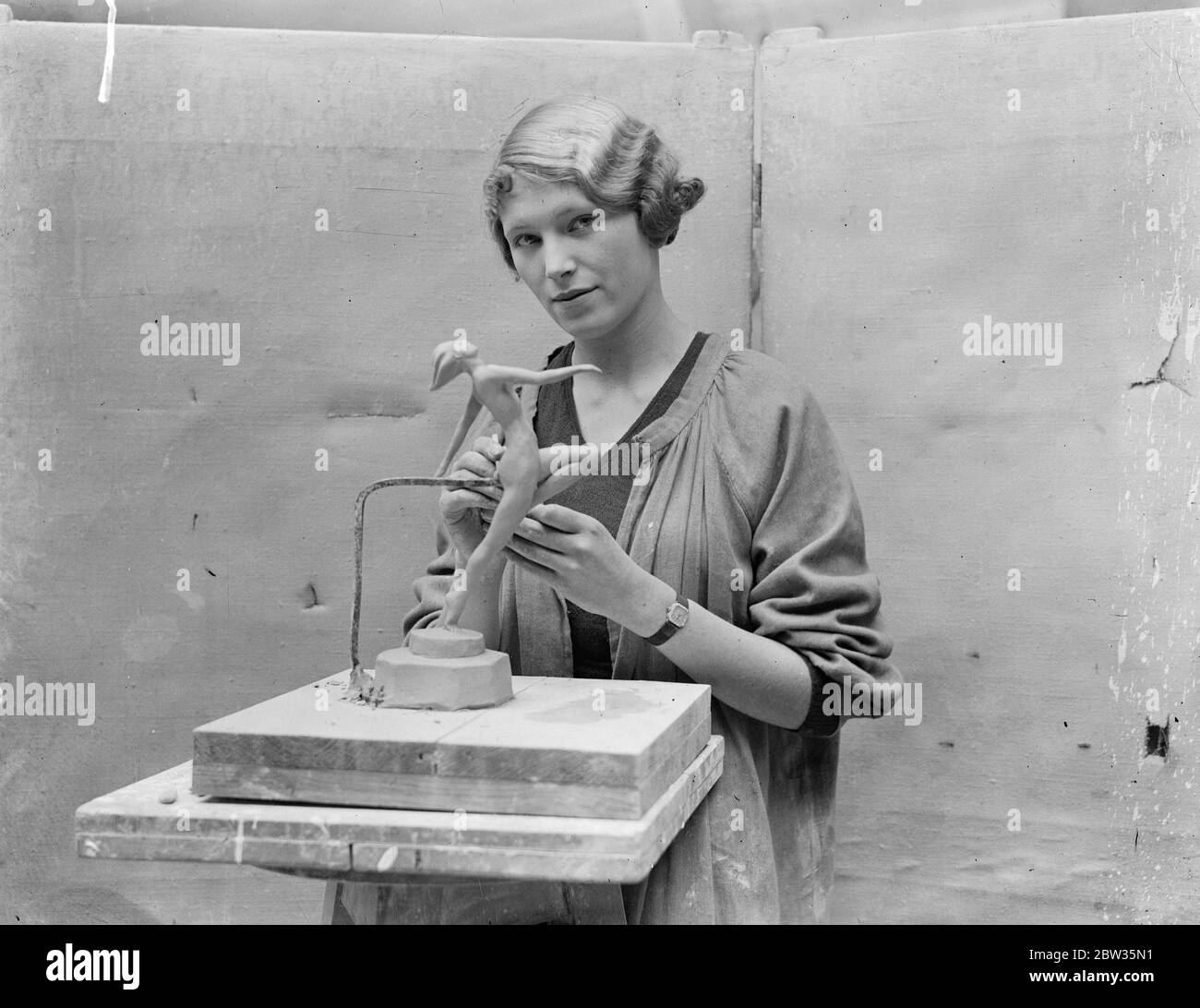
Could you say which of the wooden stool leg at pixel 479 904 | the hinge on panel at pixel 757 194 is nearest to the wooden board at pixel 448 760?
the wooden stool leg at pixel 479 904

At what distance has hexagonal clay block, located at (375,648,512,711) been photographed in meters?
1.81

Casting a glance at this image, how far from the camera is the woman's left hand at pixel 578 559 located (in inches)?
76.7

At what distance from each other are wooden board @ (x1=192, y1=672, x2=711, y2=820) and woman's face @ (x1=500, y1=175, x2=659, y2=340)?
752 millimetres

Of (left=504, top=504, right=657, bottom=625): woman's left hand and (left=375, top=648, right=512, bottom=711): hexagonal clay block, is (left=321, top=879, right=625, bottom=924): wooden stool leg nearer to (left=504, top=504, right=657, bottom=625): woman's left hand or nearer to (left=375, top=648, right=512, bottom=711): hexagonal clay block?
(left=375, top=648, right=512, bottom=711): hexagonal clay block

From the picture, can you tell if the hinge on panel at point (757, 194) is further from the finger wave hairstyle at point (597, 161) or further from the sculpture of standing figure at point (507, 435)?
the sculpture of standing figure at point (507, 435)

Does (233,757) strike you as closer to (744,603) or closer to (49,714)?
(744,603)

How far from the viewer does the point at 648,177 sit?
2.22 m

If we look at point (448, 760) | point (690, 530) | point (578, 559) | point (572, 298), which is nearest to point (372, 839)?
point (448, 760)

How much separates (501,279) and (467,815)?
5.59ft

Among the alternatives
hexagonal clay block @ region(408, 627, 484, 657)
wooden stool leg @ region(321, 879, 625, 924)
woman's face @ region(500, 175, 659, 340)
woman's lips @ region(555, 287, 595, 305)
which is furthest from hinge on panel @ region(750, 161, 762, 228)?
wooden stool leg @ region(321, 879, 625, 924)

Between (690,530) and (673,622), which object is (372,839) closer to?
(673,622)

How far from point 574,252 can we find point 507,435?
416 mm

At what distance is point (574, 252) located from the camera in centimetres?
217
